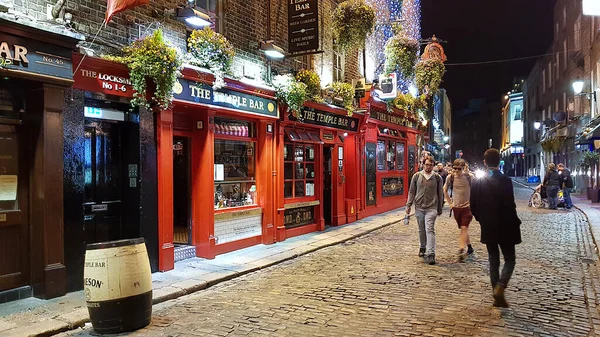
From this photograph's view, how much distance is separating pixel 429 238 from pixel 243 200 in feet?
14.3

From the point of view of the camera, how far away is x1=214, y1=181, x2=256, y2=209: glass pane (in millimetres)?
10078

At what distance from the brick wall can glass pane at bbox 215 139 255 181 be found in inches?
62.6

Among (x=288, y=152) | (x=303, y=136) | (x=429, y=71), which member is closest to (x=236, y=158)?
(x=288, y=152)

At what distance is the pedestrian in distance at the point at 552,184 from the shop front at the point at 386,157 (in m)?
5.88

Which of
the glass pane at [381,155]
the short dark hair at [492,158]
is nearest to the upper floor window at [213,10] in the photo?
the short dark hair at [492,158]

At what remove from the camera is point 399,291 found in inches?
266

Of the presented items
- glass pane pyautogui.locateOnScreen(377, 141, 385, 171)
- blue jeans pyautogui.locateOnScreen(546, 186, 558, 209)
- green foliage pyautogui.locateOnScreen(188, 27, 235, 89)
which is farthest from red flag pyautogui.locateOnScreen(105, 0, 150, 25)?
blue jeans pyautogui.locateOnScreen(546, 186, 558, 209)

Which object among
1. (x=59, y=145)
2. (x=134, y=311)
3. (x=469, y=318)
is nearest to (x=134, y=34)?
(x=59, y=145)

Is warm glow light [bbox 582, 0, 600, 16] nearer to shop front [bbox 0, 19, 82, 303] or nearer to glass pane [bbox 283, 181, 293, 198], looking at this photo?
glass pane [bbox 283, 181, 293, 198]

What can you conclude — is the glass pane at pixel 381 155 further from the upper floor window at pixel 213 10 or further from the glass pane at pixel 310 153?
the upper floor window at pixel 213 10

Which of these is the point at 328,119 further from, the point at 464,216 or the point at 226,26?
the point at 464,216

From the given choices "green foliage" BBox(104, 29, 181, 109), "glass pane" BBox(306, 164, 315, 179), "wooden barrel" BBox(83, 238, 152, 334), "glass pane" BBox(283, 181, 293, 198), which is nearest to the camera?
"wooden barrel" BBox(83, 238, 152, 334)

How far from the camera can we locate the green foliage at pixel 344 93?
1423 cm

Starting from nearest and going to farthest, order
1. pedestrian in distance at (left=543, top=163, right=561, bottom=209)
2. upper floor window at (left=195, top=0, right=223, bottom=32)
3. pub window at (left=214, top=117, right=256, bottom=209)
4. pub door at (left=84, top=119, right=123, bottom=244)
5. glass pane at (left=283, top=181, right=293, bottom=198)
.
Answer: pub door at (left=84, top=119, right=123, bottom=244), upper floor window at (left=195, top=0, right=223, bottom=32), pub window at (left=214, top=117, right=256, bottom=209), glass pane at (left=283, top=181, right=293, bottom=198), pedestrian in distance at (left=543, top=163, right=561, bottom=209)
